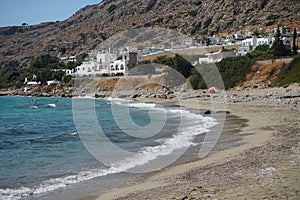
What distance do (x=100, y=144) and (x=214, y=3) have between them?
117 m

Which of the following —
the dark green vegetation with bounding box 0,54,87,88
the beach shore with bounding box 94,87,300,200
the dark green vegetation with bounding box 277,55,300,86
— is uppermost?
the dark green vegetation with bounding box 0,54,87,88

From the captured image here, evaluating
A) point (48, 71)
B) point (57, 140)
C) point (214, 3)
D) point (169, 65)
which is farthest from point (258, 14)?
point (57, 140)

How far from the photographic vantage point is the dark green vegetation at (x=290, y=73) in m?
35.4

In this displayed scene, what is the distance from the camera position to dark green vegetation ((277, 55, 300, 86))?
3541 centimetres

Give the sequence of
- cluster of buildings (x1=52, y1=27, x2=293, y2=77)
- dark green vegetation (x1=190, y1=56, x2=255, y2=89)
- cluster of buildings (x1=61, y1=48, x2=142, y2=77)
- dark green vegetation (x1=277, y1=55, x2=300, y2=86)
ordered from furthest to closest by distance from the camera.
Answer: cluster of buildings (x1=61, y1=48, x2=142, y2=77) < cluster of buildings (x1=52, y1=27, x2=293, y2=77) < dark green vegetation (x1=190, y1=56, x2=255, y2=89) < dark green vegetation (x1=277, y1=55, x2=300, y2=86)

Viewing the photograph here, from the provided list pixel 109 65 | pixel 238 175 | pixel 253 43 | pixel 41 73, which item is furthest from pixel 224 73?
pixel 41 73

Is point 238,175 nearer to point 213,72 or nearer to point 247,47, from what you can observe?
point 213,72

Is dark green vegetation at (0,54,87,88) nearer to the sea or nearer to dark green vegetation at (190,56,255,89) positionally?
dark green vegetation at (190,56,255,89)

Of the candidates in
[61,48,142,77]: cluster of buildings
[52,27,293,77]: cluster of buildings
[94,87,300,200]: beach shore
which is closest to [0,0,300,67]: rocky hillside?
[52,27,293,77]: cluster of buildings

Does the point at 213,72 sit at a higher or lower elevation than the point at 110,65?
lower

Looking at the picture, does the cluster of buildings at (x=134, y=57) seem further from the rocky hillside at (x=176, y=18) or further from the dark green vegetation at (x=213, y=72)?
the rocky hillside at (x=176, y=18)

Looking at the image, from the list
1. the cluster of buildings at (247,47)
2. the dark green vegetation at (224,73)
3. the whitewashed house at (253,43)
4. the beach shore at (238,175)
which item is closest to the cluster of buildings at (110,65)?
the cluster of buildings at (247,47)

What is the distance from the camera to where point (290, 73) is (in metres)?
37.7

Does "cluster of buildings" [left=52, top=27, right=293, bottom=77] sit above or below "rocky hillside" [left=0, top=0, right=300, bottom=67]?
below
